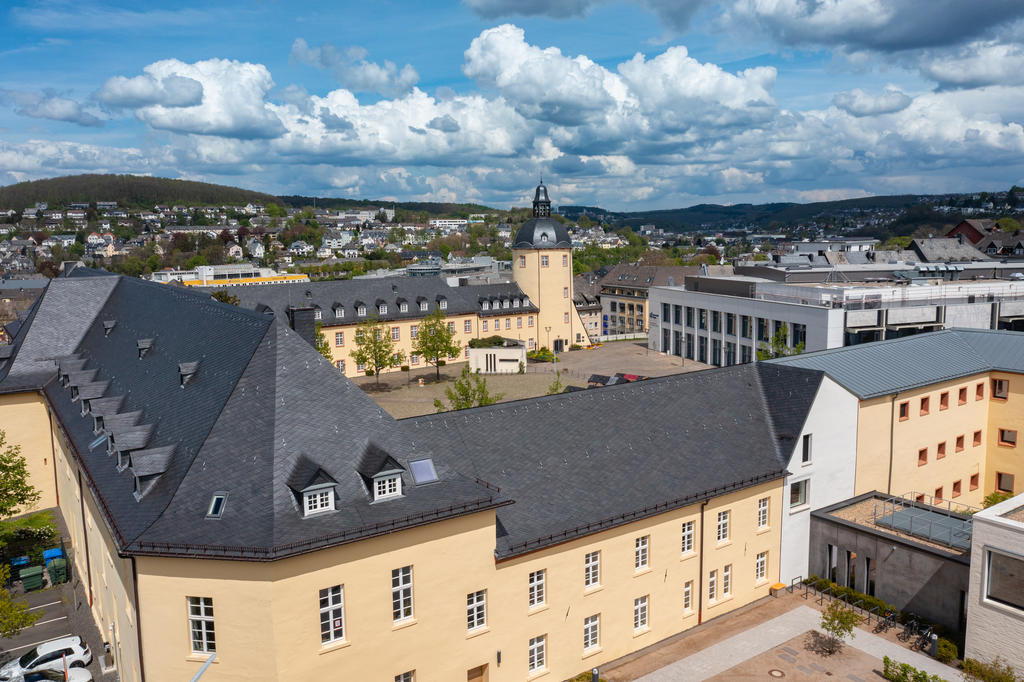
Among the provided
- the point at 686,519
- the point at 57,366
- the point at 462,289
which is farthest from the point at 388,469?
the point at 462,289

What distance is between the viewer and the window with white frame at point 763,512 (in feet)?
98.5

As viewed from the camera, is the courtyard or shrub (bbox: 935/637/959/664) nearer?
shrub (bbox: 935/637/959/664)

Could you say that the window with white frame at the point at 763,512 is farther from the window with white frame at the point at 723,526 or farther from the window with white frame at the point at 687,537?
the window with white frame at the point at 687,537

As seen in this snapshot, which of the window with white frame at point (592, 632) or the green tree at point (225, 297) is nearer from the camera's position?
the window with white frame at point (592, 632)

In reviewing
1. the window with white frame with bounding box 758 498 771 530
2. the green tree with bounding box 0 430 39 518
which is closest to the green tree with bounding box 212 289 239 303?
the green tree with bounding box 0 430 39 518

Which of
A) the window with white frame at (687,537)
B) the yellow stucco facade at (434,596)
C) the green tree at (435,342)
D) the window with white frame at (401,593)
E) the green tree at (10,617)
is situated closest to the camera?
the yellow stucco facade at (434,596)

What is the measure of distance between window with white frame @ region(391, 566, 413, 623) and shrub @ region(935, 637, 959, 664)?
19922mm

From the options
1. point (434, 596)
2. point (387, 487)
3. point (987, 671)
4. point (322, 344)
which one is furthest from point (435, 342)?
point (987, 671)

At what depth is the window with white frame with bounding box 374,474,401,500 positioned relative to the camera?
21.2 metres

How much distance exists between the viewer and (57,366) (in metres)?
42.8

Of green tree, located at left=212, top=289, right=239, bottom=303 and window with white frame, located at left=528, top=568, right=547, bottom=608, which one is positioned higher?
green tree, located at left=212, top=289, right=239, bottom=303

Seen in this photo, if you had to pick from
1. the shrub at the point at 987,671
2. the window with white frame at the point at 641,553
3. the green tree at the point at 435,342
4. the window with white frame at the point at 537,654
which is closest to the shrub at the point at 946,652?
the shrub at the point at 987,671

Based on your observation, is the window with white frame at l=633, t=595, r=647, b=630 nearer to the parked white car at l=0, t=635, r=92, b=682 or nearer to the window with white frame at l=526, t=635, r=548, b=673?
the window with white frame at l=526, t=635, r=548, b=673

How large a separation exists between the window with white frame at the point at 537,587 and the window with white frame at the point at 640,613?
4.46m
